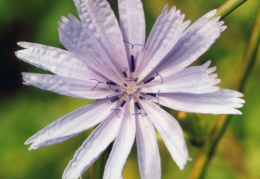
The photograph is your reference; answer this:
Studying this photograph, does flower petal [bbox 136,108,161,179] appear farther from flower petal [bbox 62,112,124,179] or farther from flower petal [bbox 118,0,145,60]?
flower petal [bbox 118,0,145,60]

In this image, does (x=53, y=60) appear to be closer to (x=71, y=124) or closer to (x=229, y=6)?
(x=71, y=124)

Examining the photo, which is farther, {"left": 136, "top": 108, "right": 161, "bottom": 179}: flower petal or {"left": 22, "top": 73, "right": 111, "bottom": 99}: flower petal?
{"left": 136, "top": 108, "right": 161, "bottom": 179}: flower petal

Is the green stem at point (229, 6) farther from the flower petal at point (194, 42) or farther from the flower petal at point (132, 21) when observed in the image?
the flower petal at point (132, 21)

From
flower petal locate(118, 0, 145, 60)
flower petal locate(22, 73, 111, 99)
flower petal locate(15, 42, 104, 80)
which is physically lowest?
flower petal locate(22, 73, 111, 99)

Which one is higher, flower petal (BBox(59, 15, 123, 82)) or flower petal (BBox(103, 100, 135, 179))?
flower petal (BBox(59, 15, 123, 82))

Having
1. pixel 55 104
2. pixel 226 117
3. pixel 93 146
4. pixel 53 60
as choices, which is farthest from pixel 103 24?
pixel 55 104

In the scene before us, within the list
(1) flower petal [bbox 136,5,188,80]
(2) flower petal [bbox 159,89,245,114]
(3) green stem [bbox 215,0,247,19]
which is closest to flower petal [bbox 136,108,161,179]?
(2) flower petal [bbox 159,89,245,114]
